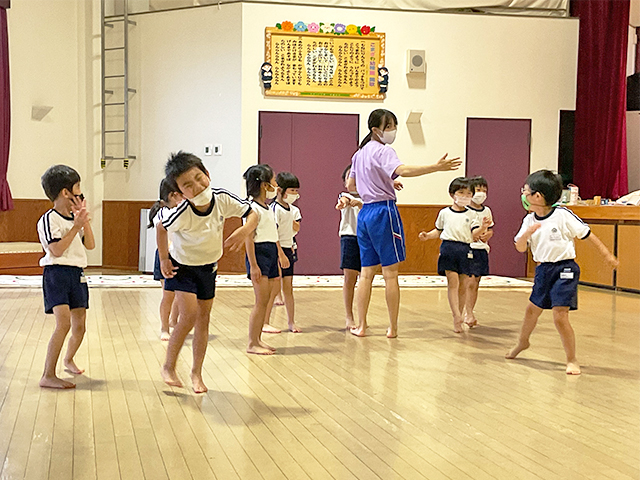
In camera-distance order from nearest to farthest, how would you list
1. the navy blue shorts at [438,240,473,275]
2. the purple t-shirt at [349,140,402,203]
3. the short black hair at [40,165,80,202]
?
the short black hair at [40,165,80,202] → the purple t-shirt at [349,140,402,203] → the navy blue shorts at [438,240,473,275]

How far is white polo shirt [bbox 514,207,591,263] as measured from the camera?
3.66 m

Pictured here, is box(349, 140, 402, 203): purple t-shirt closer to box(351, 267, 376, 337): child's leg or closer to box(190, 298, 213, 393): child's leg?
box(351, 267, 376, 337): child's leg

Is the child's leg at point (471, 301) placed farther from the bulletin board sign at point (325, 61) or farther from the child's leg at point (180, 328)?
the bulletin board sign at point (325, 61)

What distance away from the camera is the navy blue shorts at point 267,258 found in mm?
4004

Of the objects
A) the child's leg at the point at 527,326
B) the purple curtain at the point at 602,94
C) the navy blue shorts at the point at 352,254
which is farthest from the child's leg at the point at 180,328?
the purple curtain at the point at 602,94

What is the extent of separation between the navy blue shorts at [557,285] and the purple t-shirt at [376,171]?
3.70 ft

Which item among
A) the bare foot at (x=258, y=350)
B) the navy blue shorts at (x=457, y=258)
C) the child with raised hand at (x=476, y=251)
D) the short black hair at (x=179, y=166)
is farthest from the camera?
the child with raised hand at (x=476, y=251)

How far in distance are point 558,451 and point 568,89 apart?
7406 mm

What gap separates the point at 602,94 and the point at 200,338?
742 cm

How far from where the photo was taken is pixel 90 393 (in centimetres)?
318

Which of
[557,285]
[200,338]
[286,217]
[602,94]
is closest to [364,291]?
[286,217]

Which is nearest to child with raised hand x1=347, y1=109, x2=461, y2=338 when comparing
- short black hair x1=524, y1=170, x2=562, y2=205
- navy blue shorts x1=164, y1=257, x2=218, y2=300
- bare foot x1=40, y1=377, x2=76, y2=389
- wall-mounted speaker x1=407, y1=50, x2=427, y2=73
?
short black hair x1=524, y1=170, x2=562, y2=205

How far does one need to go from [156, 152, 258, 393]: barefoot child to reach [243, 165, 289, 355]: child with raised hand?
0.66 m

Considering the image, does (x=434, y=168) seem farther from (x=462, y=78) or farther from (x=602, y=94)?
(x=602, y=94)
